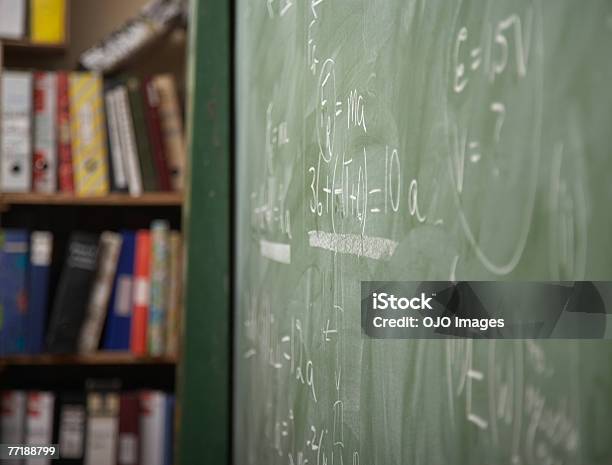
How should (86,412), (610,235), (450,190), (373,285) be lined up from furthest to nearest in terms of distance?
(86,412), (373,285), (450,190), (610,235)

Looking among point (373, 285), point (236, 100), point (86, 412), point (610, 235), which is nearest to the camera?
point (610, 235)

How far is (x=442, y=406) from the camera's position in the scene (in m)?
0.54

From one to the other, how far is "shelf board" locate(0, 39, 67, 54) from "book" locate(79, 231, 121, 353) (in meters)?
0.56

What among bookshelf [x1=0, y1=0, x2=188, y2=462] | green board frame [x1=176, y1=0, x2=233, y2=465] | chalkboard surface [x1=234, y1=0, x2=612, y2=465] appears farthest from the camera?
bookshelf [x1=0, y1=0, x2=188, y2=462]

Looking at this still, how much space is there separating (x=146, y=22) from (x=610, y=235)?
2.34m

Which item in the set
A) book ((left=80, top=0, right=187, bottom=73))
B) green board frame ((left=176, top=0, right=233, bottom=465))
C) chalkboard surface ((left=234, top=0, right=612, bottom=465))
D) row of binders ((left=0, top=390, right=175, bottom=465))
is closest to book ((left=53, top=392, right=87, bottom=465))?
row of binders ((left=0, top=390, right=175, bottom=465))

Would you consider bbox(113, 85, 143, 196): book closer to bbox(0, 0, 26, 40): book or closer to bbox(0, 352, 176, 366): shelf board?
bbox(0, 0, 26, 40): book

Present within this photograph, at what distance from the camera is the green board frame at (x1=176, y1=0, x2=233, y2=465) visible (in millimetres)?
1941

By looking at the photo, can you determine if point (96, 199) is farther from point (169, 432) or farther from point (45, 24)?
point (169, 432)

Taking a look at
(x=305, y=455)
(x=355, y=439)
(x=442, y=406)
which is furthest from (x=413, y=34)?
(x=305, y=455)

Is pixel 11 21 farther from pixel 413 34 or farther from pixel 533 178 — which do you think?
pixel 533 178

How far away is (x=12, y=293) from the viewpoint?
239 cm

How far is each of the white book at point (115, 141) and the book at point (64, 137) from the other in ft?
0.35

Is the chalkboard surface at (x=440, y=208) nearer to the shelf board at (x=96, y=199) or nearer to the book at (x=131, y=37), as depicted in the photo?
the shelf board at (x=96, y=199)
